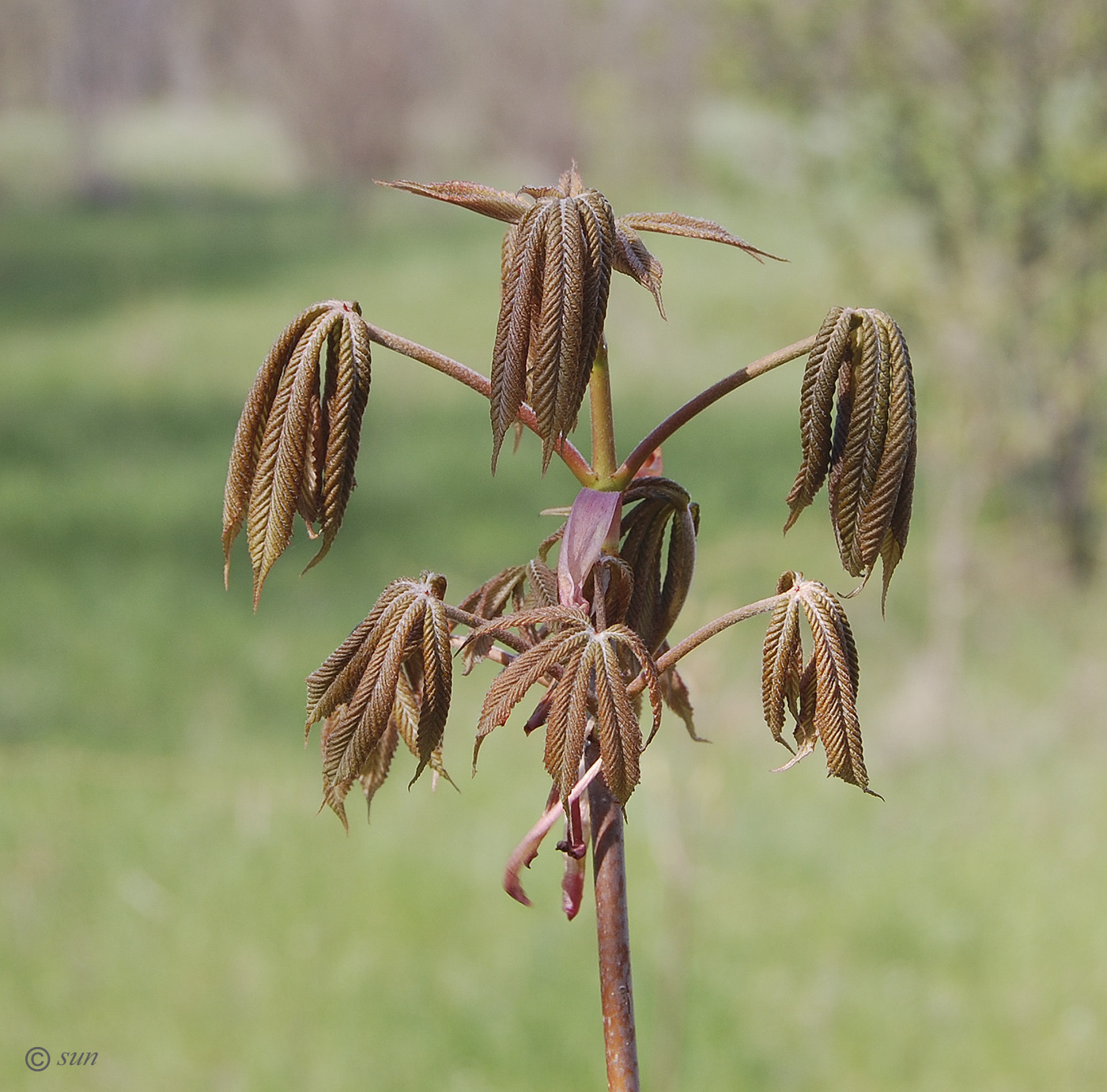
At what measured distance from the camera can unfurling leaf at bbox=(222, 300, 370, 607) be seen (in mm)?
808

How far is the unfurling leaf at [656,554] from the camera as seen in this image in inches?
34.0

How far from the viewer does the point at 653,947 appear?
10.7ft

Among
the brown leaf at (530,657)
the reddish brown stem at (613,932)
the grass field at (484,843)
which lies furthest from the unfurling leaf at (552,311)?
the grass field at (484,843)

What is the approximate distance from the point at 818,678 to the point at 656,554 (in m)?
0.15

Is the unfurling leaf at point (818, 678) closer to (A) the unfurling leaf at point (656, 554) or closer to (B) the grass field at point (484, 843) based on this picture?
(A) the unfurling leaf at point (656, 554)

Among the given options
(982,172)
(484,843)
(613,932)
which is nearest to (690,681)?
(613,932)

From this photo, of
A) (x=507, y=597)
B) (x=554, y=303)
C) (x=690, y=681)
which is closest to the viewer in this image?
(x=554, y=303)

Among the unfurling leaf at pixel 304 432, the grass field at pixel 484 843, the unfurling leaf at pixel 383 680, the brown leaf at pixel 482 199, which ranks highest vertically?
the brown leaf at pixel 482 199

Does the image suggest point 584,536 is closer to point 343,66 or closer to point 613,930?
point 613,930

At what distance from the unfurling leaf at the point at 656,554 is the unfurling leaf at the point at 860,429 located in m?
0.09

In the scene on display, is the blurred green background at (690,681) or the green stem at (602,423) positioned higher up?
the green stem at (602,423)

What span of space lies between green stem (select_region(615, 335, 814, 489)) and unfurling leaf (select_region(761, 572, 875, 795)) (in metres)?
0.12

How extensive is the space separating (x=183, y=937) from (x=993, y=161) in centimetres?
483

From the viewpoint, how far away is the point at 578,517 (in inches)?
31.8
